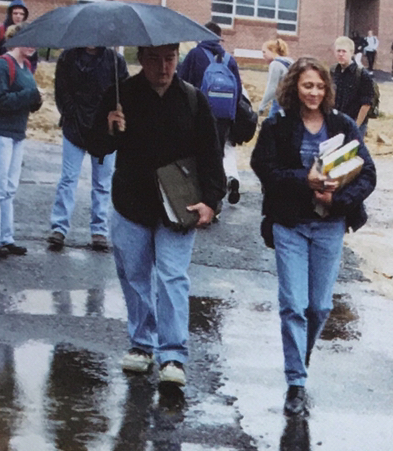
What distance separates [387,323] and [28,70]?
3.37 m

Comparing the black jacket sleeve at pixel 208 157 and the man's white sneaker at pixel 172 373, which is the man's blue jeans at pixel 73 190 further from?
the man's white sneaker at pixel 172 373

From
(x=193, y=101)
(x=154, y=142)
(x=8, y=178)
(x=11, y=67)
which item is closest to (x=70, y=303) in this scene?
(x=8, y=178)

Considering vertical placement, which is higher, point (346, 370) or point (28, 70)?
point (28, 70)

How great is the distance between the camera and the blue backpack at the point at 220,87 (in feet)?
33.1

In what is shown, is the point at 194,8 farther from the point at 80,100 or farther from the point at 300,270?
the point at 300,270

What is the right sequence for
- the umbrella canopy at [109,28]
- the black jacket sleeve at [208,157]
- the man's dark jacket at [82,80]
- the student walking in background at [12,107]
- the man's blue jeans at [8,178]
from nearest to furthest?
the umbrella canopy at [109,28], the black jacket sleeve at [208,157], the student walking in background at [12,107], the man's blue jeans at [8,178], the man's dark jacket at [82,80]

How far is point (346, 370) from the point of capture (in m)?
6.50

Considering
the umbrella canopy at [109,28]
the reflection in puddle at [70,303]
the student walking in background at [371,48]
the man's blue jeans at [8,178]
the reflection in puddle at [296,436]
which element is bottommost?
the student walking in background at [371,48]

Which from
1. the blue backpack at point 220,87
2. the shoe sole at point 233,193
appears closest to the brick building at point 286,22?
the shoe sole at point 233,193

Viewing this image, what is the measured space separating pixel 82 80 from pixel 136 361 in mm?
3220

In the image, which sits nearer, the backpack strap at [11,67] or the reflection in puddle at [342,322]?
the reflection in puddle at [342,322]

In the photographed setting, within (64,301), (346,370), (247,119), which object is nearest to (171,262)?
(346,370)

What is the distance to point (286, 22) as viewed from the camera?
4025cm

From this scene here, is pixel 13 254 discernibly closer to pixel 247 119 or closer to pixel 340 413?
pixel 247 119
